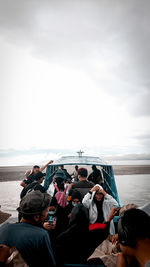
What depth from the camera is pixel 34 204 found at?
5.76 ft

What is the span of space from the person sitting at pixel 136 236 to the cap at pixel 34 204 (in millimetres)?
859

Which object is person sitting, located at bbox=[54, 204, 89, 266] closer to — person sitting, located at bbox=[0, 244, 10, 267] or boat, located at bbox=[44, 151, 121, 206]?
person sitting, located at bbox=[0, 244, 10, 267]

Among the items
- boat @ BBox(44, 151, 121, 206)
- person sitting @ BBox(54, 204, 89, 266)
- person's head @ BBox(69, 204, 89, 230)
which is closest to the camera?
person sitting @ BBox(54, 204, 89, 266)

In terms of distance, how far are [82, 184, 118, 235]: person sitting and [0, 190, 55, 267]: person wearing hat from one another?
2.05m

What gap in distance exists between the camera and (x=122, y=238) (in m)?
1.36

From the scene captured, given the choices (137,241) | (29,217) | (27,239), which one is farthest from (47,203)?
(137,241)

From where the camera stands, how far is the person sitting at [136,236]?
130cm

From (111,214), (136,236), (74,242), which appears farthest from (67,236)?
(136,236)

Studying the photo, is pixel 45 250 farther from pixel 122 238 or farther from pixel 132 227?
pixel 132 227

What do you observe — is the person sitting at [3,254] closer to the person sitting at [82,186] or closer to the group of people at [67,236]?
the group of people at [67,236]

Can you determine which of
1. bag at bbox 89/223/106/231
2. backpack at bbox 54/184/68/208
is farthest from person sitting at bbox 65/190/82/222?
bag at bbox 89/223/106/231

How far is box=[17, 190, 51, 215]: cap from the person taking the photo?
1.71 metres

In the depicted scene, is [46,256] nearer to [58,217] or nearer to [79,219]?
[79,219]

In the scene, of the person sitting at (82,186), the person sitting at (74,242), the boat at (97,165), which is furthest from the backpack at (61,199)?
the boat at (97,165)
